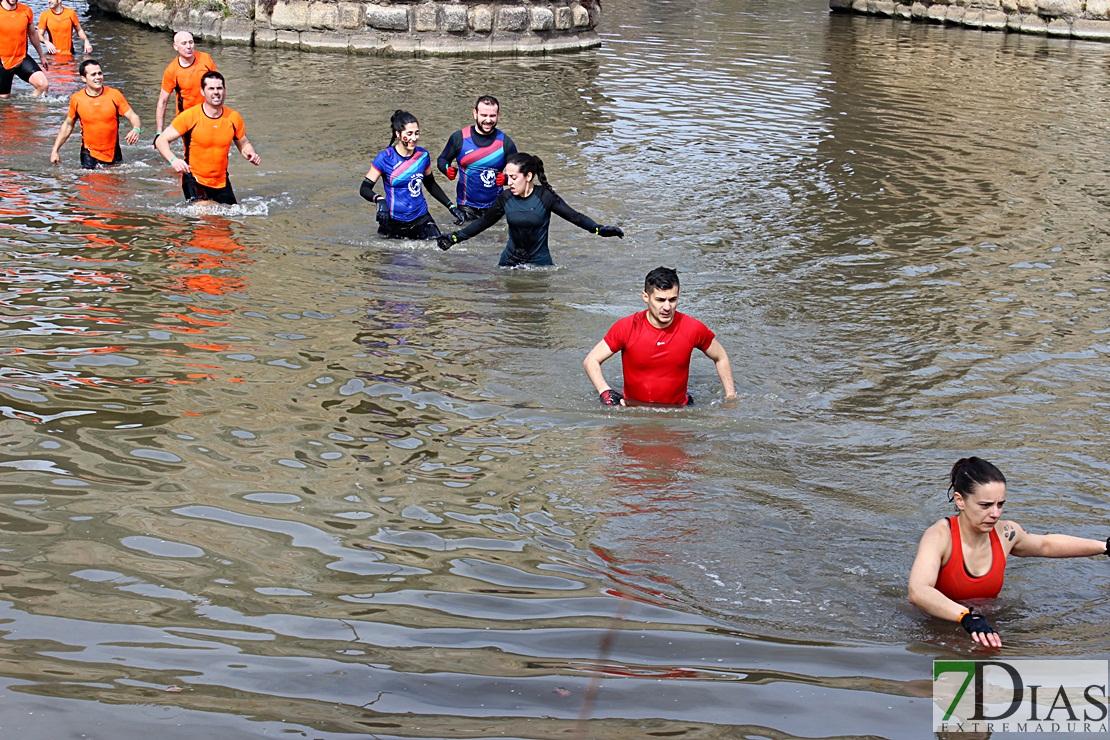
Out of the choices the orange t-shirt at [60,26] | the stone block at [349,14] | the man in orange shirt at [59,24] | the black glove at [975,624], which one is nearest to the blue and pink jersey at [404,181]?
the black glove at [975,624]

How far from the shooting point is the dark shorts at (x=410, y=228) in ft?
35.6

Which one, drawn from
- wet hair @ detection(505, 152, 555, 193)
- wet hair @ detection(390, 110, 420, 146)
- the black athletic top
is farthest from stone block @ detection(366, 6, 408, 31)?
wet hair @ detection(505, 152, 555, 193)

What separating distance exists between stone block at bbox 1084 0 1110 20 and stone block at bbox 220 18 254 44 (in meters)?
20.4

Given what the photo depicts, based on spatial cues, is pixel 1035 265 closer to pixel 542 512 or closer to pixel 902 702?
pixel 542 512

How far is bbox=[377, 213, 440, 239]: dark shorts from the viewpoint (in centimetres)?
1084

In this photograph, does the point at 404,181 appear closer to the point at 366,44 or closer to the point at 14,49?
the point at 14,49

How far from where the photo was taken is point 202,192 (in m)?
11.4

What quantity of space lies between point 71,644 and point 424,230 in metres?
7.08

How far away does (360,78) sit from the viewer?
66.5 ft

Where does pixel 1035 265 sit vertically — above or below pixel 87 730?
above

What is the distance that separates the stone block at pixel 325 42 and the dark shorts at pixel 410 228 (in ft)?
45.1

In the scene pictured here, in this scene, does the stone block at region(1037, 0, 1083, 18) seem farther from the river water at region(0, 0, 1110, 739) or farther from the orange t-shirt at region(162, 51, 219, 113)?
the orange t-shirt at region(162, 51, 219, 113)

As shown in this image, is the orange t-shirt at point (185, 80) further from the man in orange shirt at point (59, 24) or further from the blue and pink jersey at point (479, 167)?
the man in orange shirt at point (59, 24)

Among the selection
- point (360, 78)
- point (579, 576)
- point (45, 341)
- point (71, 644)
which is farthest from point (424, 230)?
point (360, 78)
